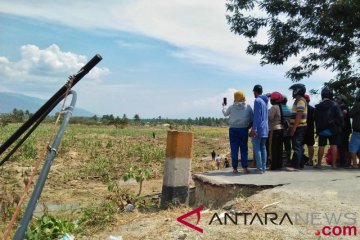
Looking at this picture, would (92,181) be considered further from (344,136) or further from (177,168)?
(177,168)

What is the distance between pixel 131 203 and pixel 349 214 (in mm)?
3211

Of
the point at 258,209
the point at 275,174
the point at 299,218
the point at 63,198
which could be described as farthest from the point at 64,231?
the point at 63,198

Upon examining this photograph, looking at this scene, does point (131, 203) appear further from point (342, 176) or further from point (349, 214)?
point (342, 176)

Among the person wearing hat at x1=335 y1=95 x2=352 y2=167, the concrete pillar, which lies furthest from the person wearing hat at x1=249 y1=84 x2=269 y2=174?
the person wearing hat at x1=335 y1=95 x2=352 y2=167

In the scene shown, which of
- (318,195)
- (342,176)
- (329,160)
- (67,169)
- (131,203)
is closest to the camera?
(318,195)

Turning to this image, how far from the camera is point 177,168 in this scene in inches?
245

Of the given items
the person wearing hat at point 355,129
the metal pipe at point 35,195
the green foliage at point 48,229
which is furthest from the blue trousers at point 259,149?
the metal pipe at point 35,195

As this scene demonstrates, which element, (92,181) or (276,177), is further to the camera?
(92,181)

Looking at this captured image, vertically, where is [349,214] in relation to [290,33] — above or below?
below

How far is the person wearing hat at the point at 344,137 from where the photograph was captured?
9.27 metres

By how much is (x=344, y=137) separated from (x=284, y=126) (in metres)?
1.75

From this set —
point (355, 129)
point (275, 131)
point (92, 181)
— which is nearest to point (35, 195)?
point (275, 131)

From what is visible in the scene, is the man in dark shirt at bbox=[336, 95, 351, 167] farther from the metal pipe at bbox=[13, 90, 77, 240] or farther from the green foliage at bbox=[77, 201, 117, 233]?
the metal pipe at bbox=[13, 90, 77, 240]

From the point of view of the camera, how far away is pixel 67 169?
50.8 feet
